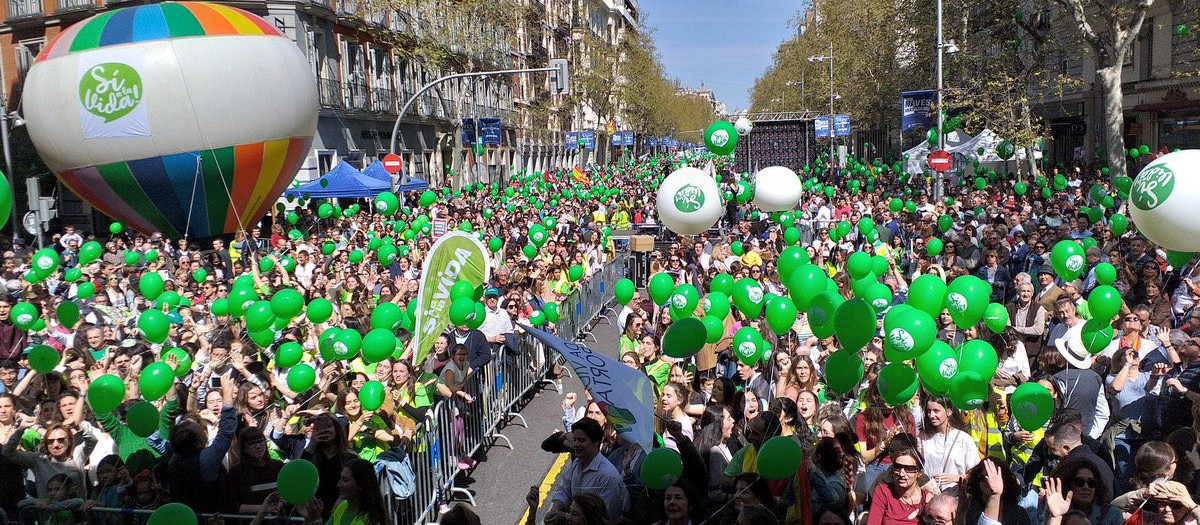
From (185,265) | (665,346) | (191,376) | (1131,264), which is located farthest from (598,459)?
(185,265)

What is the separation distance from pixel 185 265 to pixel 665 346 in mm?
8806

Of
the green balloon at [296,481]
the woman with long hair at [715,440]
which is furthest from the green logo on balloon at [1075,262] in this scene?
the green balloon at [296,481]

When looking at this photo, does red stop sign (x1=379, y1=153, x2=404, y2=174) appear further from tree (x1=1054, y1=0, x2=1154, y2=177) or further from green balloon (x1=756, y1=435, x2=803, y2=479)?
green balloon (x1=756, y1=435, x2=803, y2=479)

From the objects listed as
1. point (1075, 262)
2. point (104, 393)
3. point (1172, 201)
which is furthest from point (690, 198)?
point (104, 393)

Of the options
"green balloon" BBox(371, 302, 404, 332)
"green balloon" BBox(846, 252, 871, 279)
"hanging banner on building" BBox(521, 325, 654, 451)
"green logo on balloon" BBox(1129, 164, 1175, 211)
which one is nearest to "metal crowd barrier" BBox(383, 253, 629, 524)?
"green balloon" BBox(371, 302, 404, 332)

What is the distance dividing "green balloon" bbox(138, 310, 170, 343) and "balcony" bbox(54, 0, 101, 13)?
2613cm

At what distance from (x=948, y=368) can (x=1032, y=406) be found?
22.5 inches

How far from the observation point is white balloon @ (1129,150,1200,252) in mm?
7141

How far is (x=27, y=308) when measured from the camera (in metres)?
9.28

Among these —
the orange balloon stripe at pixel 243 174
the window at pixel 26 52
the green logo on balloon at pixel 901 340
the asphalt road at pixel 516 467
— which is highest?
the window at pixel 26 52

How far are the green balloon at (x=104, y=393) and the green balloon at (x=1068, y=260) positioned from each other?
24.3 ft

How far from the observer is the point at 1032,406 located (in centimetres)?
532

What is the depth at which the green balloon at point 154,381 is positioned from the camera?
21.9 ft

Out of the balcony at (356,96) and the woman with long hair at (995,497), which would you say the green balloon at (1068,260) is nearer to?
the woman with long hair at (995,497)
